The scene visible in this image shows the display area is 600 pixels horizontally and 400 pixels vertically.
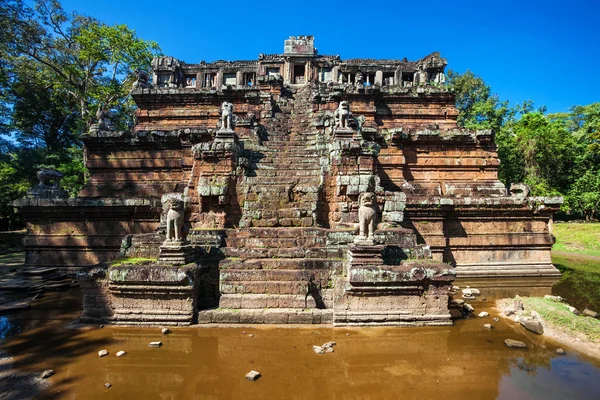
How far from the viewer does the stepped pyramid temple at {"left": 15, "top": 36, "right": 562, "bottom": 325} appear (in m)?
5.64

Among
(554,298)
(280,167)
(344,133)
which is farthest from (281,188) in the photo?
(554,298)

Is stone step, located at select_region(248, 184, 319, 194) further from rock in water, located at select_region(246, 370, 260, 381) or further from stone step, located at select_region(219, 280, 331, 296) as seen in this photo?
rock in water, located at select_region(246, 370, 260, 381)

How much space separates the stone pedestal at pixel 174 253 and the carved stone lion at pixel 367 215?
10.9 ft

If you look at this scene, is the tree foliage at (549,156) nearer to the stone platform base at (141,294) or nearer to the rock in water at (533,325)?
the rock in water at (533,325)

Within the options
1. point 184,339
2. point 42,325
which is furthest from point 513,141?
point 42,325

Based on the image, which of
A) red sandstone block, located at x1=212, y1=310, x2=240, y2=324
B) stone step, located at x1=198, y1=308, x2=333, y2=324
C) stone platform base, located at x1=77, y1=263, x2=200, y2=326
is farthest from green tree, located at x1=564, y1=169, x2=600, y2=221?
stone platform base, located at x1=77, y1=263, x2=200, y2=326

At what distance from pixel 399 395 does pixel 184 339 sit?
3360mm

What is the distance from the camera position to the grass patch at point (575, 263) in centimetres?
1106

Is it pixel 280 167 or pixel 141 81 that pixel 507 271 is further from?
pixel 141 81

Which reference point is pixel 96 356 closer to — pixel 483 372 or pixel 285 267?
pixel 285 267

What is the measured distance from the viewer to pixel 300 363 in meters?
4.34

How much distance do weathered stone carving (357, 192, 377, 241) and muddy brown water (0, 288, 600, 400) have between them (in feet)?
5.47

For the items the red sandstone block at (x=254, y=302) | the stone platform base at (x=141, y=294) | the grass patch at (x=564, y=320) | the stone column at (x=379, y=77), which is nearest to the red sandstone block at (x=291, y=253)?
the red sandstone block at (x=254, y=302)

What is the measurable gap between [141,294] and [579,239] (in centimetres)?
2043
